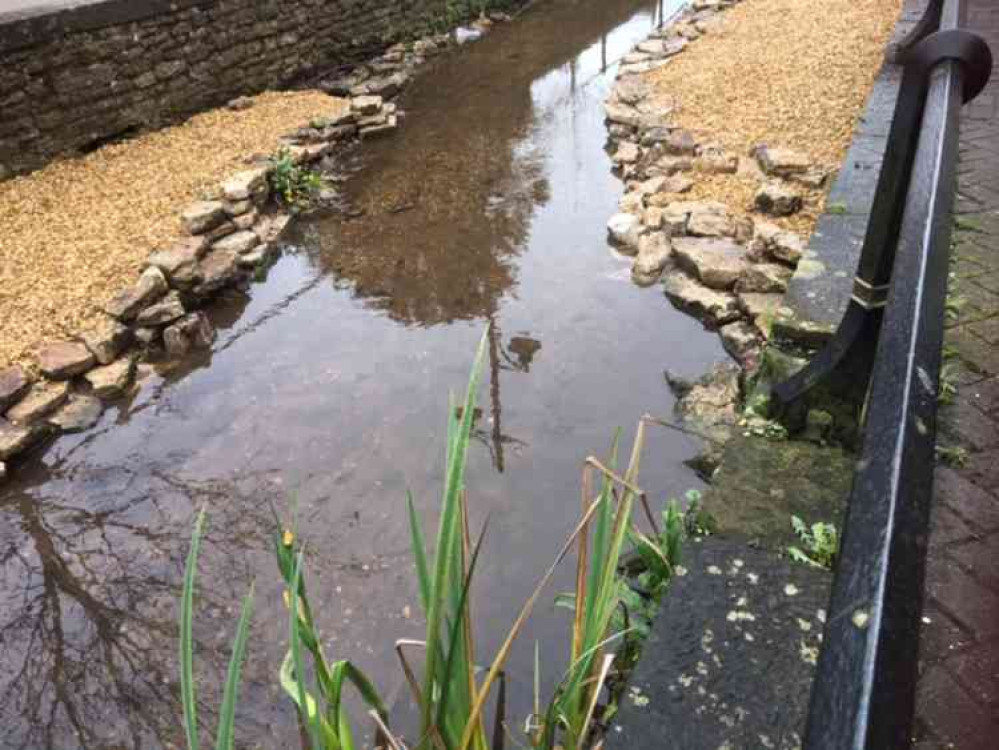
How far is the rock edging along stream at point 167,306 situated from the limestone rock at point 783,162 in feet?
11.1

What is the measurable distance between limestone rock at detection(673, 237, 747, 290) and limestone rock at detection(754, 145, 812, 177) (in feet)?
3.19

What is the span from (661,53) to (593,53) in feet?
4.10

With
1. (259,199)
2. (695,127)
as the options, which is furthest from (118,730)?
(695,127)

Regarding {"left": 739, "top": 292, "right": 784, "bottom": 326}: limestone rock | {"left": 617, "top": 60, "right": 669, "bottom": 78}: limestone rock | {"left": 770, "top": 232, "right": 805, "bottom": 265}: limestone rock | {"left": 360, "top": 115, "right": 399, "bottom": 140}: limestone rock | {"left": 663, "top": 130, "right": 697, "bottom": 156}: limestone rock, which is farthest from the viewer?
{"left": 617, "top": 60, "right": 669, "bottom": 78}: limestone rock

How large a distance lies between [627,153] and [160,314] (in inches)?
148

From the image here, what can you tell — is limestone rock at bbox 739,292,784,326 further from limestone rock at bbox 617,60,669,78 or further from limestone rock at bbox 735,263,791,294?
limestone rock at bbox 617,60,669,78

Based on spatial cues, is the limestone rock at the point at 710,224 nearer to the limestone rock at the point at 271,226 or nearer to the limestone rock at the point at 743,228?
the limestone rock at the point at 743,228

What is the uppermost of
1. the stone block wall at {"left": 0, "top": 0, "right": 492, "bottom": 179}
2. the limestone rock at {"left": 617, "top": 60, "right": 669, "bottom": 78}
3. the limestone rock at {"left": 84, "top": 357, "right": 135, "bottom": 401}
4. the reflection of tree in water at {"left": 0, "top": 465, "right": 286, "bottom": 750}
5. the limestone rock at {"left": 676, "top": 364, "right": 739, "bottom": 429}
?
the stone block wall at {"left": 0, "top": 0, "right": 492, "bottom": 179}

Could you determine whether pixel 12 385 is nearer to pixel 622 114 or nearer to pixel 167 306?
pixel 167 306

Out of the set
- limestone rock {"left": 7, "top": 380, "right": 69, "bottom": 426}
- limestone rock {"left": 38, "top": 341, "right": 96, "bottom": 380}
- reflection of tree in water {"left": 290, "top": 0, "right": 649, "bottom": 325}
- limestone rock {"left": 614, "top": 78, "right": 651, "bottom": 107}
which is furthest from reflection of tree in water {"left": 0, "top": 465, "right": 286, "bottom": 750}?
limestone rock {"left": 614, "top": 78, "right": 651, "bottom": 107}

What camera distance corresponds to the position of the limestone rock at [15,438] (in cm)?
361

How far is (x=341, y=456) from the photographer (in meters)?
3.58

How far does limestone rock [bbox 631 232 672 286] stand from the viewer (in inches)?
187

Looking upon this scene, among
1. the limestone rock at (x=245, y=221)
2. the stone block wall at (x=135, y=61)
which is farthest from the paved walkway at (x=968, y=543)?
the stone block wall at (x=135, y=61)
